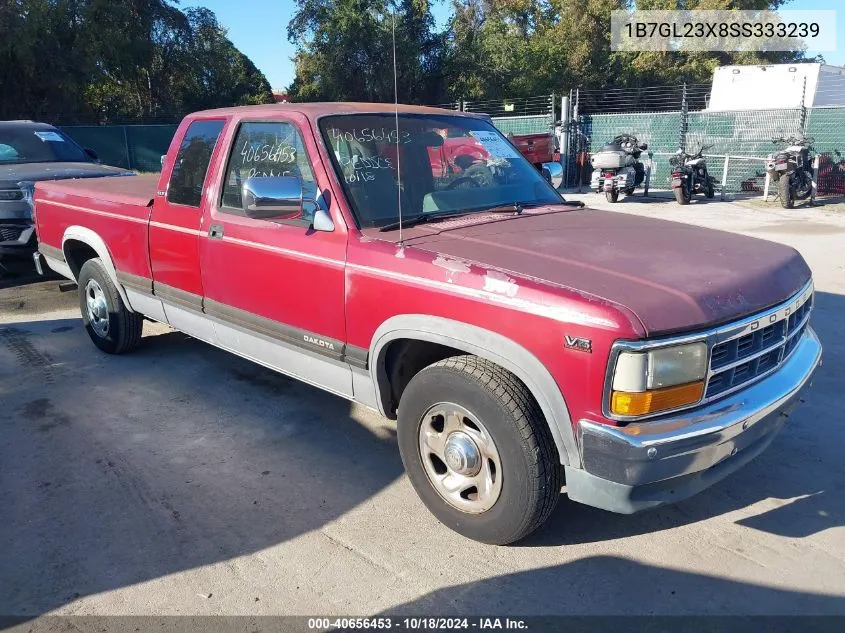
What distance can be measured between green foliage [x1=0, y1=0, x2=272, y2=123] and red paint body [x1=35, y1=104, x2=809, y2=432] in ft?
75.1

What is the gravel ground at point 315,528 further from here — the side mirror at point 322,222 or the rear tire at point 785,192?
the rear tire at point 785,192

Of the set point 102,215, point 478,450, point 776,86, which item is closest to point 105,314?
point 102,215

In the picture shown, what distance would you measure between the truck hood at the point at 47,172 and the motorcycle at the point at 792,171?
39.4 ft

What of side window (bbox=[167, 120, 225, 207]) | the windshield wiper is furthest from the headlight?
side window (bbox=[167, 120, 225, 207])

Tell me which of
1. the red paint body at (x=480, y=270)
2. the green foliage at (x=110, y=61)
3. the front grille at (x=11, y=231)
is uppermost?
the green foliage at (x=110, y=61)

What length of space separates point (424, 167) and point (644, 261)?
145cm

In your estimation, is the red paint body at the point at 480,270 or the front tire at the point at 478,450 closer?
the red paint body at the point at 480,270

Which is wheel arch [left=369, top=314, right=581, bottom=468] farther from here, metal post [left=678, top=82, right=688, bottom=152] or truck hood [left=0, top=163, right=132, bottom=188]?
metal post [left=678, top=82, right=688, bottom=152]

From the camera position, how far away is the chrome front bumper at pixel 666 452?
2562mm

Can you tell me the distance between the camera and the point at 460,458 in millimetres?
3074

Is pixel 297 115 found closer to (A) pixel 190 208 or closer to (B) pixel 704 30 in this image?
(A) pixel 190 208

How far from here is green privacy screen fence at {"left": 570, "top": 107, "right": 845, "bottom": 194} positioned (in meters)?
15.4

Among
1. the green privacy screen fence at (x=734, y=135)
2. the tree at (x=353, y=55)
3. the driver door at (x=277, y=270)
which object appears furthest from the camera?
the tree at (x=353, y=55)

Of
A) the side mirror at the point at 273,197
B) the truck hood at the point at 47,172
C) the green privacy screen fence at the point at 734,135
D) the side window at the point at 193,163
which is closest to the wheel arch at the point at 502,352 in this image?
the side mirror at the point at 273,197
